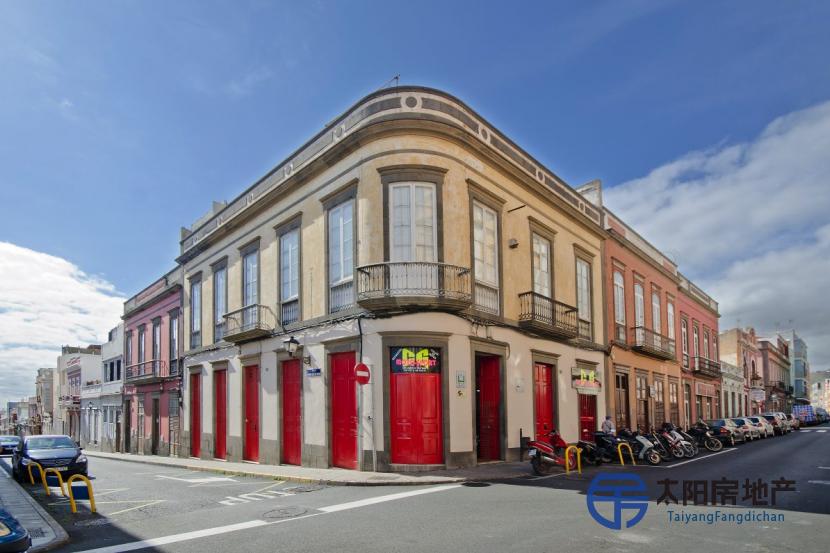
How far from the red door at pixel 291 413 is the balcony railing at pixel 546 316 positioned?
22.0ft

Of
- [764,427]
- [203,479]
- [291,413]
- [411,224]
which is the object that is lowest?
[764,427]

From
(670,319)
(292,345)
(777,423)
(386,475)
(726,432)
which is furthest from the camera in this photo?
(777,423)

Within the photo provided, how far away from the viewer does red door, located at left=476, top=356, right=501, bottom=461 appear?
1741 cm

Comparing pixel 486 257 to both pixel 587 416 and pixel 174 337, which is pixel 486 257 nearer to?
pixel 587 416

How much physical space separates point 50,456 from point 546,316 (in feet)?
46.9

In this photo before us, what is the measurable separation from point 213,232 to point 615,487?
17517mm

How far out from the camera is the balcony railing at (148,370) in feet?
95.5

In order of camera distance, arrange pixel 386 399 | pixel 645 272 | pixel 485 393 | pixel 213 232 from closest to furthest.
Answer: pixel 386 399
pixel 485 393
pixel 213 232
pixel 645 272

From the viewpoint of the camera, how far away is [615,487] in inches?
474

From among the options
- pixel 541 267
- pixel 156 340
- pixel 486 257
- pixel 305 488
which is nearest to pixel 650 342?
pixel 541 267

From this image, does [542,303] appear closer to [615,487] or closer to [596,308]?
[596,308]

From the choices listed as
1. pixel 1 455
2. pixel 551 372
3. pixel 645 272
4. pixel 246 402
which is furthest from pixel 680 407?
pixel 1 455

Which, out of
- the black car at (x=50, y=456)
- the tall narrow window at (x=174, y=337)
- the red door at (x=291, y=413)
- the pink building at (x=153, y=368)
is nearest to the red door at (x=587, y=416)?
the red door at (x=291, y=413)

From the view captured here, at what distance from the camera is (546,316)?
1952cm
